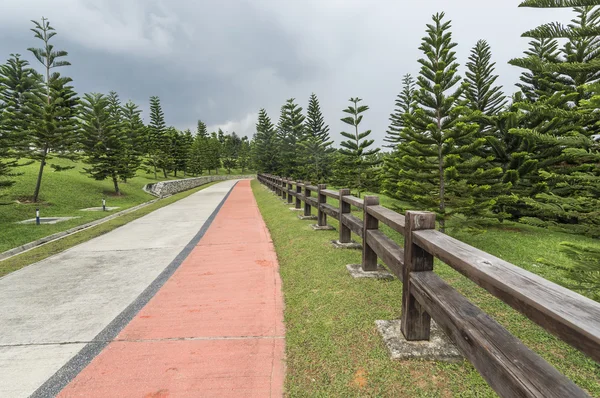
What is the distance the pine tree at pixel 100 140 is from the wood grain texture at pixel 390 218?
25142mm

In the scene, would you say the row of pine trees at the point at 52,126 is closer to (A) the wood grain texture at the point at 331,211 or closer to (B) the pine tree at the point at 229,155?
(A) the wood grain texture at the point at 331,211

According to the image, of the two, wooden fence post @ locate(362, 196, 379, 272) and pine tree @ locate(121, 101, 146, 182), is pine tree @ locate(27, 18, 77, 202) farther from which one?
wooden fence post @ locate(362, 196, 379, 272)

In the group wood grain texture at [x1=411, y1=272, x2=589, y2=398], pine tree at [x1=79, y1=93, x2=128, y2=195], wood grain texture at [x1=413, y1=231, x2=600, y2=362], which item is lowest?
wood grain texture at [x1=411, y1=272, x2=589, y2=398]

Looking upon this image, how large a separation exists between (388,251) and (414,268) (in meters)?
0.69

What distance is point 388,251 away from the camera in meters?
3.40

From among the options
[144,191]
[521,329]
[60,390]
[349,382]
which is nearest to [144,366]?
[60,390]

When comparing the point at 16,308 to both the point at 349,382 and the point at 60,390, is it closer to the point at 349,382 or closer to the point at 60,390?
the point at 60,390

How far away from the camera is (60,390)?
2.55 m

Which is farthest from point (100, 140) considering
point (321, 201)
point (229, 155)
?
point (229, 155)

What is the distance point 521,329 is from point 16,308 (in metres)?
6.13

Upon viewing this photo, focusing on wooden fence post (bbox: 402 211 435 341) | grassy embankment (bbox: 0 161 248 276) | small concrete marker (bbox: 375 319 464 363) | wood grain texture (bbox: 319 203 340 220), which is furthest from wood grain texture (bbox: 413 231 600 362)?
grassy embankment (bbox: 0 161 248 276)

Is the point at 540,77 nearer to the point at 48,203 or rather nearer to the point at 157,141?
the point at 48,203

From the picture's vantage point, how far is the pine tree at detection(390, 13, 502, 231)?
7953mm

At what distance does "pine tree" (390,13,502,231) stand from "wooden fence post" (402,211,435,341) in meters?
5.66
